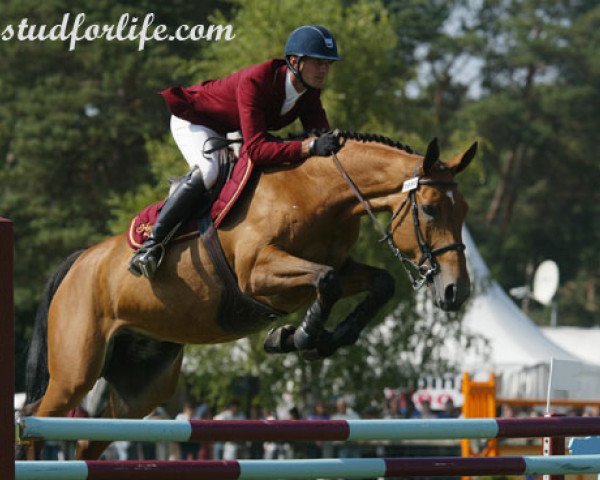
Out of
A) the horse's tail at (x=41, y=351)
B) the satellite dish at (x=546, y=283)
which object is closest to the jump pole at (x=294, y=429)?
the horse's tail at (x=41, y=351)

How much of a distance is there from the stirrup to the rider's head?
1.03 m

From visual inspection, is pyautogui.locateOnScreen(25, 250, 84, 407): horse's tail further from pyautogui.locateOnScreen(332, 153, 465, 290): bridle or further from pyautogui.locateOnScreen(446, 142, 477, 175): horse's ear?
pyautogui.locateOnScreen(446, 142, 477, 175): horse's ear

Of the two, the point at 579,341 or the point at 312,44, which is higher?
the point at 312,44

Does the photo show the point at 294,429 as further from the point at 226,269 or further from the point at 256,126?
the point at 256,126

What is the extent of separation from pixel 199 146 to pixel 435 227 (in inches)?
48.6

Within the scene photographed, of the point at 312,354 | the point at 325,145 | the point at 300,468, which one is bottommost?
the point at 300,468

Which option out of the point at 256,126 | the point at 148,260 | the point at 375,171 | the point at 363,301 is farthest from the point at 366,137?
the point at 148,260

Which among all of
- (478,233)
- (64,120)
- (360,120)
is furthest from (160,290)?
(478,233)

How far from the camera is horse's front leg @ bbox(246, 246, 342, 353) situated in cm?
582

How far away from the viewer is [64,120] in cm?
2677

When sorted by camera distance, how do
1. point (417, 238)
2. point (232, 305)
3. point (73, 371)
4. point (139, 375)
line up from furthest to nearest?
point (139, 375)
point (73, 371)
point (232, 305)
point (417, 238)

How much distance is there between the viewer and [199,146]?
6.46 metres

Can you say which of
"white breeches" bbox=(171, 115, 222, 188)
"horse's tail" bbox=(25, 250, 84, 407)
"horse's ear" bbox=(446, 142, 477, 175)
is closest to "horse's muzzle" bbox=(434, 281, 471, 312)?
"horse's ear" bbox=(446, 142, 477, 175)

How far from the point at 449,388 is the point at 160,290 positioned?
12.9 m
